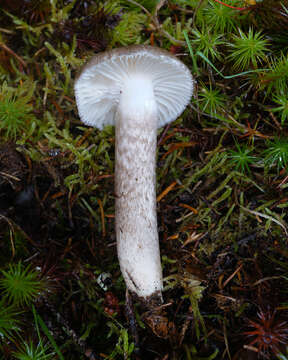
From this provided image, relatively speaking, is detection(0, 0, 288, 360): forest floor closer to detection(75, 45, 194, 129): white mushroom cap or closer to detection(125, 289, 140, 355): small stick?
detection(125, 289, 140, 355): small stick

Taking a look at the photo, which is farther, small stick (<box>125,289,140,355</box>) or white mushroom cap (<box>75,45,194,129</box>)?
small stick (<box>125,289,140,355</box>)

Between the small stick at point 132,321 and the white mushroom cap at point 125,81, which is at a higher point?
the white mushroom cap at point 125,81

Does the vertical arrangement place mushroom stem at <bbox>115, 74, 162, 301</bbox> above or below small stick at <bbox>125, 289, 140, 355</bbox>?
above

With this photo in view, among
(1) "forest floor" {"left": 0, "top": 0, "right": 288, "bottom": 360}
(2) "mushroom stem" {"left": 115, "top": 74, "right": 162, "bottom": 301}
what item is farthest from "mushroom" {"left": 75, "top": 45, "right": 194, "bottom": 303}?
(1) "forest floor" {"left": 0, "top": 0, "right": 288, "bottom": 360}

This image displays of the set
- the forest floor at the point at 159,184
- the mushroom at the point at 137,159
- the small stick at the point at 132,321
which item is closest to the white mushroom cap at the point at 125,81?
the mushroom at the point at 137,159

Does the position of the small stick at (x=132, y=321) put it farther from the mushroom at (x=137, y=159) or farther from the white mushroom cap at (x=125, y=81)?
the white mushroom cap at (x=125, y=81)

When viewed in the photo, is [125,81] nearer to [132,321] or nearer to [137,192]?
[137,192]

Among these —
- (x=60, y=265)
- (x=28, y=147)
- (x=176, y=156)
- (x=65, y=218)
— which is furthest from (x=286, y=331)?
(x=28, y=147)
